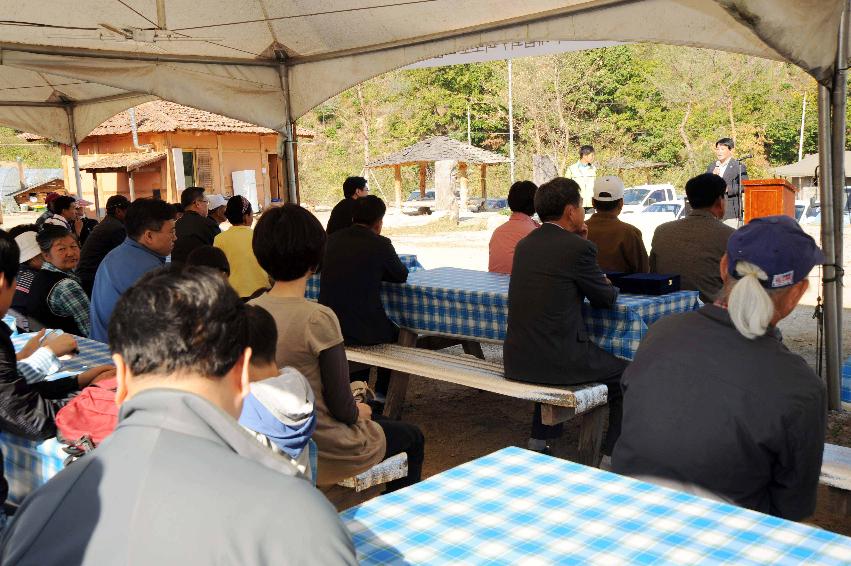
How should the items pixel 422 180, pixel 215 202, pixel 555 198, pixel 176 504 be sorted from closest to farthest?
pixel 176 504 < pixel 555 198 < pixel 215 202 < pixel 422 180

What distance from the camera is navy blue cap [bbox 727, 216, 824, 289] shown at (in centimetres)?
175

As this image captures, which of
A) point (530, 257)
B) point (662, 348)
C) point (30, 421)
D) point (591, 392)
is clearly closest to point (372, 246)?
point (530, 257)

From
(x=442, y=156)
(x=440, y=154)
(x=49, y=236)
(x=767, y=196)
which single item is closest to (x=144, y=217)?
(x=49, y=236)

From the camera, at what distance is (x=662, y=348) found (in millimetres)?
1848

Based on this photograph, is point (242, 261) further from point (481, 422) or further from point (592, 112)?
point (592, 112)

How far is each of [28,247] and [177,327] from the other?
10.8ft

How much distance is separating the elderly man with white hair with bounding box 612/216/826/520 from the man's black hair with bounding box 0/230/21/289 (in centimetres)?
172

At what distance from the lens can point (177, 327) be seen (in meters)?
1.05

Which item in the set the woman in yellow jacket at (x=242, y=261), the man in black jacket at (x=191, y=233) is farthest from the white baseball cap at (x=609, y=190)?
the man in black jacket at (x=191, y=233)

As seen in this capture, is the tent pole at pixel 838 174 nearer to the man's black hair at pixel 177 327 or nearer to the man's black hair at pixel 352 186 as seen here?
the man's black hair at pixel 352 186

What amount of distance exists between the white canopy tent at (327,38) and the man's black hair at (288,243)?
2.33m

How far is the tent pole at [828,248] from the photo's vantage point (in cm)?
433

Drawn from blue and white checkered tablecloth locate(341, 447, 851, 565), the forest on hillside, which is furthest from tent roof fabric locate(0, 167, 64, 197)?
blue and white checkered tablecloth locate(341, 447, 851, 565)

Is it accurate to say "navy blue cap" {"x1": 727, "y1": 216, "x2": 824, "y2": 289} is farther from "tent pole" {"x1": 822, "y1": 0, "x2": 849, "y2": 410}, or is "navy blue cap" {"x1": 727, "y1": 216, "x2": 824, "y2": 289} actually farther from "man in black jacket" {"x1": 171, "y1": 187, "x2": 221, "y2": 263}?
"man in black jacket" {"x1": 171, "y1": 187, "x2": 221, "y2": 263}
